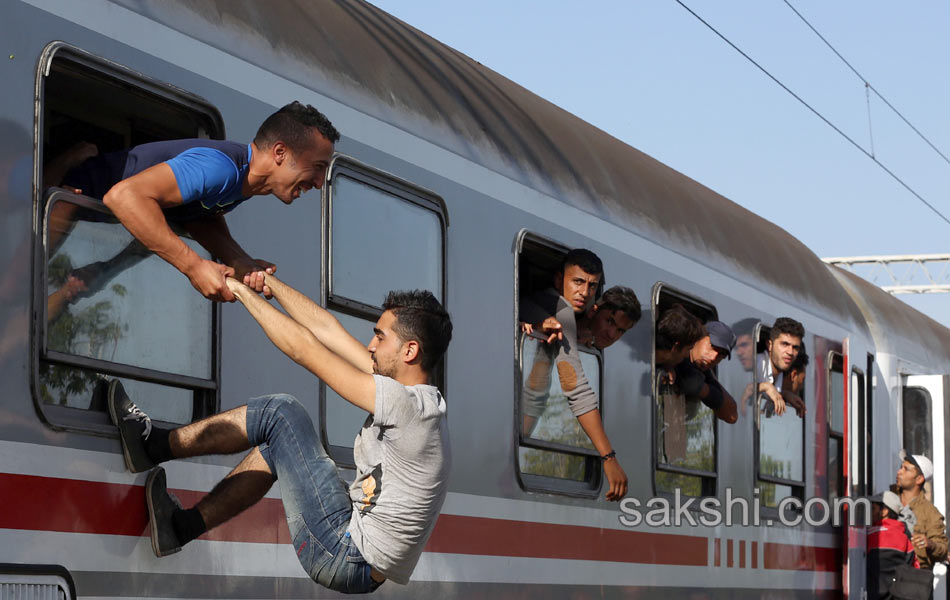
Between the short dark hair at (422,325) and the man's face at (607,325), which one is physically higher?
the man's face at (607,325)

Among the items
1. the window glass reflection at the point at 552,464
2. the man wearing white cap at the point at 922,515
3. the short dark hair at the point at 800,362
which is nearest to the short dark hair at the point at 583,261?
the window glass reflection at the point at 552,464

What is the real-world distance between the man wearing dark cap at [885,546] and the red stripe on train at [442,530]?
0.76 meters

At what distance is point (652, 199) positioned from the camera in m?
7.42

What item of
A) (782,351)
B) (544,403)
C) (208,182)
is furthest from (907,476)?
(208,182)

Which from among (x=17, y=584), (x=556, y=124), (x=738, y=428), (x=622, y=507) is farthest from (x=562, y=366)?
(x=17, y=584)

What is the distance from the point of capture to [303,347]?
Result: 3.82 m

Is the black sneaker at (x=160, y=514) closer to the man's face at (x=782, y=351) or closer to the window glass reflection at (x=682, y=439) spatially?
the window glass reflection at (x=682, y=439)

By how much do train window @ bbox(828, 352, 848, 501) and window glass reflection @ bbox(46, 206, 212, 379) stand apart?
6.24m

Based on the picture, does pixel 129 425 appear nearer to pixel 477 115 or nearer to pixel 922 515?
pixel 477 115

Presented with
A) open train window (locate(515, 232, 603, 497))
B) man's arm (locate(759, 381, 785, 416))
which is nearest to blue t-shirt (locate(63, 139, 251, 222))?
open train window (locate(515, 232, 603, 497))

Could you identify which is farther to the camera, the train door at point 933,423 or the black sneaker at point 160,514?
the train door at point 933,423

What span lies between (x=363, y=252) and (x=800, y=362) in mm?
4631

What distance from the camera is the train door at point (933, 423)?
441 inches

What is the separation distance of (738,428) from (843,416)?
192 centimetres
